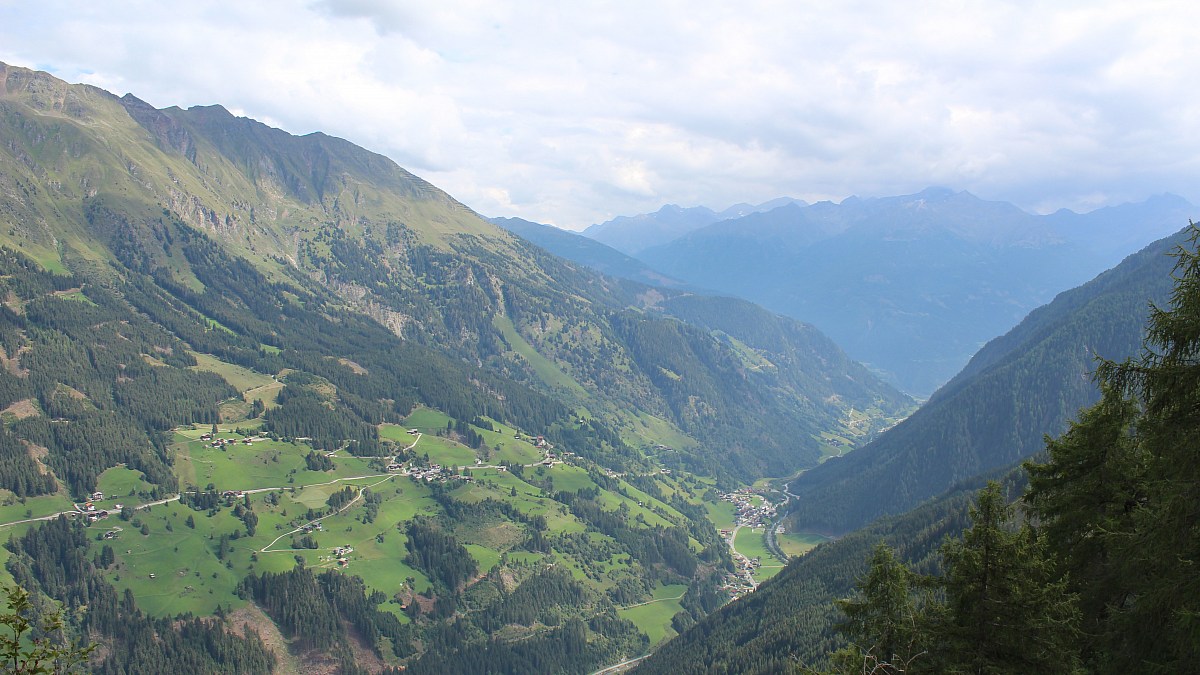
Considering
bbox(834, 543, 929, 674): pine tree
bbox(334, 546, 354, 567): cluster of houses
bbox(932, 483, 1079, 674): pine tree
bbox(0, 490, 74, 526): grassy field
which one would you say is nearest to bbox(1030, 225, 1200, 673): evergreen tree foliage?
bbox(932, 483, 1079, 674): pine tree

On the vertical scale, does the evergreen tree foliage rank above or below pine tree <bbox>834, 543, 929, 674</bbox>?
above

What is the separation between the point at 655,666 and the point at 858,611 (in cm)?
14719

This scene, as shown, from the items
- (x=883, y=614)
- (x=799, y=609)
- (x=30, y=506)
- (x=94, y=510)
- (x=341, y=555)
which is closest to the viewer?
(x=883, y=614)

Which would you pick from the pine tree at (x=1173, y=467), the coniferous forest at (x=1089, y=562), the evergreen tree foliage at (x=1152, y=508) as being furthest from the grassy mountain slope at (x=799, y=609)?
the pine tree at (x=1173, y=467)

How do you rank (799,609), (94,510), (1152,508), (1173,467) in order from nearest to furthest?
(1173,467) → (1152,508) → (799,609) → (94,510)

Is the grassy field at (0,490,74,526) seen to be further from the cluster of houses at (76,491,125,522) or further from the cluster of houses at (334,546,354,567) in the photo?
the cluster of houses at (334,546,354,567)

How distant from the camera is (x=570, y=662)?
600ft

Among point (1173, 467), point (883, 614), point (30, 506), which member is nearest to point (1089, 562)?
point (883, 614)

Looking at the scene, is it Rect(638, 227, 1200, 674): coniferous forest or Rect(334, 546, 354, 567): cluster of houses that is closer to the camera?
Rect(638, 227, 1200, 674): coniferous forest

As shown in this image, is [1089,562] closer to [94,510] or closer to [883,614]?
[883,614]

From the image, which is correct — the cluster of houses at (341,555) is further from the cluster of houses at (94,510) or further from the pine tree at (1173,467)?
the pine tree at (1173,467)

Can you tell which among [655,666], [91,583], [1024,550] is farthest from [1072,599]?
[91,583]

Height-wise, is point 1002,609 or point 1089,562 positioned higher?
point 1089,562

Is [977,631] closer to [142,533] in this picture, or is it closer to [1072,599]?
[1072,599]
